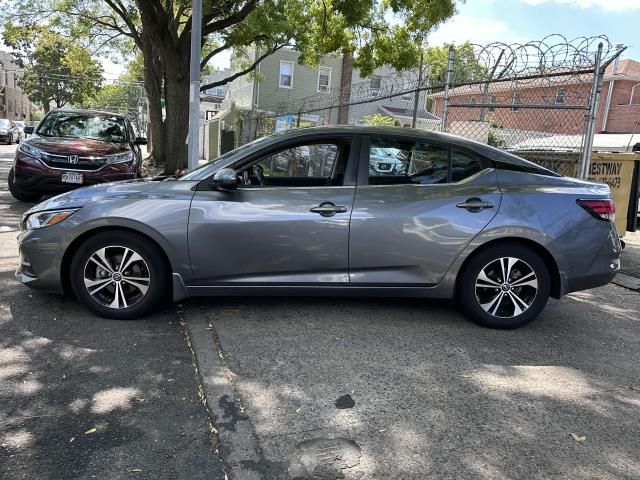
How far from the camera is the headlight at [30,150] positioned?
28.0ft

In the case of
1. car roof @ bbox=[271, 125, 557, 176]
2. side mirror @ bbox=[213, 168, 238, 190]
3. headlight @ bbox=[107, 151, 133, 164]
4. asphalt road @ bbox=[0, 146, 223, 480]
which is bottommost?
asphalt road @ bbox=[0, 146, 223, 480]

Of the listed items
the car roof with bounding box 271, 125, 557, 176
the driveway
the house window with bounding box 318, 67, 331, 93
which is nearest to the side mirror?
the car roof with bounding box 271, 125, 557, 176

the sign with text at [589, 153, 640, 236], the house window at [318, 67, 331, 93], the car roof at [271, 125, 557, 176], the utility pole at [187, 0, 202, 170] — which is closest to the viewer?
the car roof at [271, 125, 557, 176]

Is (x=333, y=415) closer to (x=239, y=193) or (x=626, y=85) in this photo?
(x=239, y=193)

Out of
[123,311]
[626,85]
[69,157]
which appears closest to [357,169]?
[123,311]

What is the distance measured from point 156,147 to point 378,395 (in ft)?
64.1

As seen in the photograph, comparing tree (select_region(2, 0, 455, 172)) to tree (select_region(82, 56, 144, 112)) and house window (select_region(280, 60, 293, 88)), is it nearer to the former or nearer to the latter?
house window (select_region(280, 60, 293, 88))

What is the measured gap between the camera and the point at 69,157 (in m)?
8.54

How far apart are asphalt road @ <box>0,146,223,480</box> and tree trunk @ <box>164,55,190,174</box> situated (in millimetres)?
10755

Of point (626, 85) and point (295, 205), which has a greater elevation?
point (626, 85)

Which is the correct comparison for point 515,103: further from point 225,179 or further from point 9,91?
point 9,91

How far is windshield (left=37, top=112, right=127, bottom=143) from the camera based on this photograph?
949 cm

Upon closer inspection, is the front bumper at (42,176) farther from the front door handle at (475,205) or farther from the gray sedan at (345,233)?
the front door handle at (475,205)

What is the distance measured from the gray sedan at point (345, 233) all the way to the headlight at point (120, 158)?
4.77 meters
